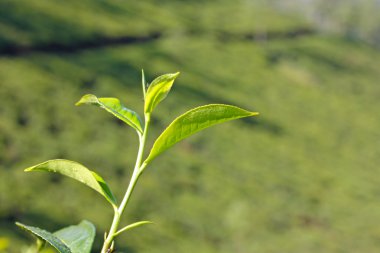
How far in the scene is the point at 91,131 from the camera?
97.2ft

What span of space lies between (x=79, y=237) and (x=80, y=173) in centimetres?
17

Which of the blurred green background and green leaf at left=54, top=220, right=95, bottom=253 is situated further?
the blurred green background

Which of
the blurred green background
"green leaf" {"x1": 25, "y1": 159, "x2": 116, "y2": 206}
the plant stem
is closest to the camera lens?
the plant stem

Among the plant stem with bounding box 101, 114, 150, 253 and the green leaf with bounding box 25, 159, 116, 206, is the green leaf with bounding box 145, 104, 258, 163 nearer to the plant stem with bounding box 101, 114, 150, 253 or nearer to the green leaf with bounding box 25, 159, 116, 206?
the plant stem with bounding box 101, 114, 150, 253

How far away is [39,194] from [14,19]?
17441mm

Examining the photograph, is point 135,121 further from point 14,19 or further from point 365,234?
point 14,19

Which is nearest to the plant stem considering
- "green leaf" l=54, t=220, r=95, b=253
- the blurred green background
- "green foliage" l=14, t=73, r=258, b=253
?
"green foliage" l=14, t=73, r=258, b=253

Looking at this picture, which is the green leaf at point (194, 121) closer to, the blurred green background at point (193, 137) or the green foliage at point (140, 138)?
the green foliage at point (140, 138)

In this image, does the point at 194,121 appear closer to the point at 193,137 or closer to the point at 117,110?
the point at 117,110

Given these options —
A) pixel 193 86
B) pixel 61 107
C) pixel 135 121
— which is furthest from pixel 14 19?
pixel 135 121

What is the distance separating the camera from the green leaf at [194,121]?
1137 millimetres

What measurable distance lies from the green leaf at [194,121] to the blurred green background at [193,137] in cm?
1725

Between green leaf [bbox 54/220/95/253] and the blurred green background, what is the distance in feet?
55.5

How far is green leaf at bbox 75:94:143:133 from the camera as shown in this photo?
1.22 meters
